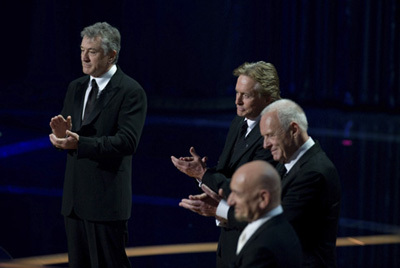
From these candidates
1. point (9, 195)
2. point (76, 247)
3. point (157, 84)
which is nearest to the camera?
point (76, 247)

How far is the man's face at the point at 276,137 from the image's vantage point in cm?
266

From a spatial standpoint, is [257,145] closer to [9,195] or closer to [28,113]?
[9,195]

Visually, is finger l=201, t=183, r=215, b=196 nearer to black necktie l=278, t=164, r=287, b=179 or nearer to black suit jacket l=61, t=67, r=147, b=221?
black necktie l=278, t=164, r=287, b=179

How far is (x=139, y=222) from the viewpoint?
5.83 meters

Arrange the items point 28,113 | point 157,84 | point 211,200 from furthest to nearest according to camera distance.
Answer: point 157,84
point 28,113
point 211,200

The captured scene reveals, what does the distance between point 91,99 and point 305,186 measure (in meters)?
1.43

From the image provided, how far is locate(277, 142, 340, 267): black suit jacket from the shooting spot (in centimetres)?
262

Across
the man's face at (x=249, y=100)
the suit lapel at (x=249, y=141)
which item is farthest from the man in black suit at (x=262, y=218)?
the man's face at (x=249, y=100)

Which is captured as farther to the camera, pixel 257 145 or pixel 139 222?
pixel 139 222

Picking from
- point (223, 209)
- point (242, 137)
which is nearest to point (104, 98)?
point (242, 137)

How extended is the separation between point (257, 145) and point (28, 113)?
926cm

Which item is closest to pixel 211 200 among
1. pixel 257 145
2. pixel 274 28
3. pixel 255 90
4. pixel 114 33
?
pixel 257 145

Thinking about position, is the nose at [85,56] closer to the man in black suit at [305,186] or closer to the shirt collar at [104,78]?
the shirt collar at [104,78]

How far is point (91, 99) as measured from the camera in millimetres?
3672
